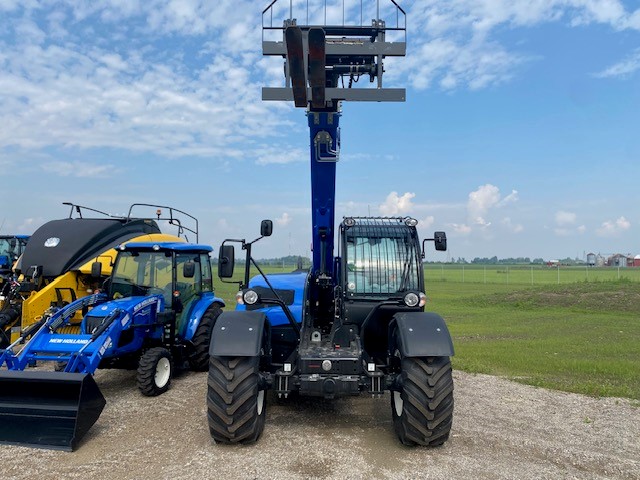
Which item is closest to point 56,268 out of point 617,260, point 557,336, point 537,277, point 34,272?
Answer: point 34,272

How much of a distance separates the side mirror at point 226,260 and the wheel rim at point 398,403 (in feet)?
9.24

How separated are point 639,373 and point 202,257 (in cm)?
850

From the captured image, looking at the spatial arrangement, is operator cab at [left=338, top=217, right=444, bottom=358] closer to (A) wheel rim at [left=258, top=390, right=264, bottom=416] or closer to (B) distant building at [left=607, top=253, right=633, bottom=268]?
(A) wheel rim at [left=258, top=390, right=264, bottom=416]

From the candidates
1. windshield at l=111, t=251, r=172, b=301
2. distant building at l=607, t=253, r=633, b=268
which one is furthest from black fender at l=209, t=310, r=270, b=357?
distant building at l=607, t=253, r=633, b=268

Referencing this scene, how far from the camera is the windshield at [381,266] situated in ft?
23.6

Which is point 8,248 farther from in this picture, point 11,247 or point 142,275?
point 142,275

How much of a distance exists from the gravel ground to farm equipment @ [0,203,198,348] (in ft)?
10.9

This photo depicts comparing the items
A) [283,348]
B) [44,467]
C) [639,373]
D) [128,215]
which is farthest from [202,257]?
[639,373]

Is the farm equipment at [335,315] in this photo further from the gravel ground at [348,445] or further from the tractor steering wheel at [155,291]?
the tractor steering wheel at [155,291]

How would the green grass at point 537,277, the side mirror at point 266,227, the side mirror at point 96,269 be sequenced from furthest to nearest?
the green grass at point 537,277, the side mirror at point 96,269, the side mirror at point 266,227

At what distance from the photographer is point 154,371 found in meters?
7.95

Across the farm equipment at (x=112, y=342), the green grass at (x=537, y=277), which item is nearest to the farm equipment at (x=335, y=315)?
the farm equipment at (x=112, y=342)

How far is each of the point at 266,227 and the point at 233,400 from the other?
2.24 m

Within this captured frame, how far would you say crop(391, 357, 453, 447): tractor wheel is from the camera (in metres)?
5.75
